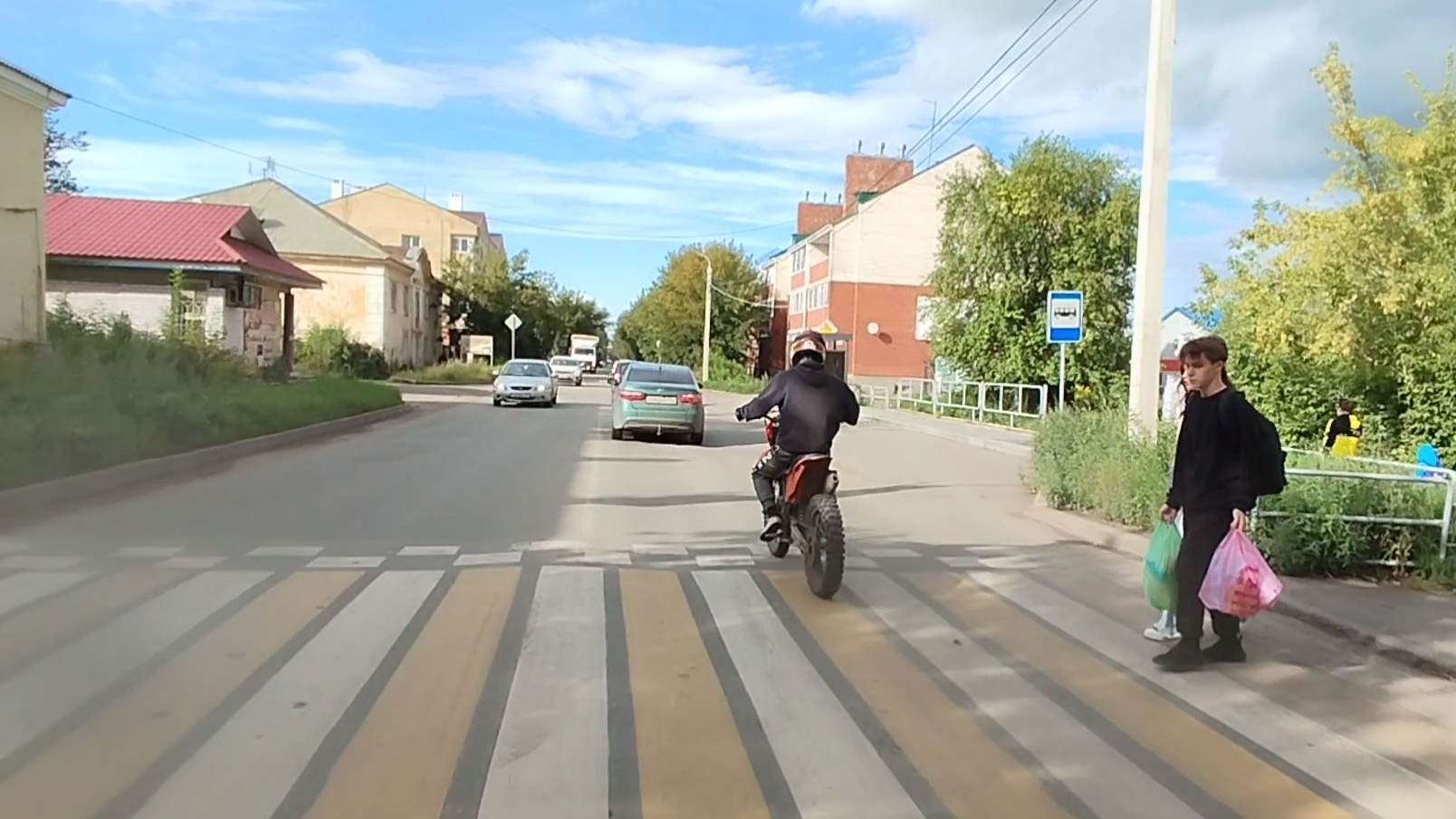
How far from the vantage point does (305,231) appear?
2013 inches

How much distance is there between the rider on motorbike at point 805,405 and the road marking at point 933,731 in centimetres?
142

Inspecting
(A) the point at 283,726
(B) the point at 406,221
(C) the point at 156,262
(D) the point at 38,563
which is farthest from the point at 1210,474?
(B) the point at 406,221

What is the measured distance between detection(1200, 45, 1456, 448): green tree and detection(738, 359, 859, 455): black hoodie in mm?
9623

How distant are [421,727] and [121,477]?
942 centimetres

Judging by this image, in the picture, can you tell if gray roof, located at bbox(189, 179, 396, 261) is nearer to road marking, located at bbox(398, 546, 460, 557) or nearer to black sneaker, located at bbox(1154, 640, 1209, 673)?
road marking, located at bbox(398, 546, 460, 557)

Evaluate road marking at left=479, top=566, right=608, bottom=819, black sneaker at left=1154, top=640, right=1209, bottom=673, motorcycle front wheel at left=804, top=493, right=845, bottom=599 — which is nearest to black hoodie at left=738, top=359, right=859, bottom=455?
motorcycle front wheel at left=804, top=493, right=845, bottom=599

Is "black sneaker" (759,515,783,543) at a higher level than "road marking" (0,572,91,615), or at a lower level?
higher

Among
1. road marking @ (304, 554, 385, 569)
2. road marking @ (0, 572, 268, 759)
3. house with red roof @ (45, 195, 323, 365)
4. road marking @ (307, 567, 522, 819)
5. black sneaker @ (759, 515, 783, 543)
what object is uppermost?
house with red roof @ (45, 195, 323, 365)

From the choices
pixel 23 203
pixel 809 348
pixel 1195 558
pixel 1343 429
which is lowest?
pixel 1195 558

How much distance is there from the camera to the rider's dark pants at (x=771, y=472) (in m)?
7.96

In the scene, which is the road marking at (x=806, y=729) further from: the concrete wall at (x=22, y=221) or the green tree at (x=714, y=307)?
the green tree at (x=714, y=307)

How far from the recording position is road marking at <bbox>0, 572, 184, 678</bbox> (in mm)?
5676

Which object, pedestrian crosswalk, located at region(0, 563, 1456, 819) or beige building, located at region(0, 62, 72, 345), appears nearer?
pedestrian crosswalk, located at region(0, 563, 1456, 819)

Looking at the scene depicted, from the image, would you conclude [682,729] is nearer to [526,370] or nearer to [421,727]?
[421,727]
